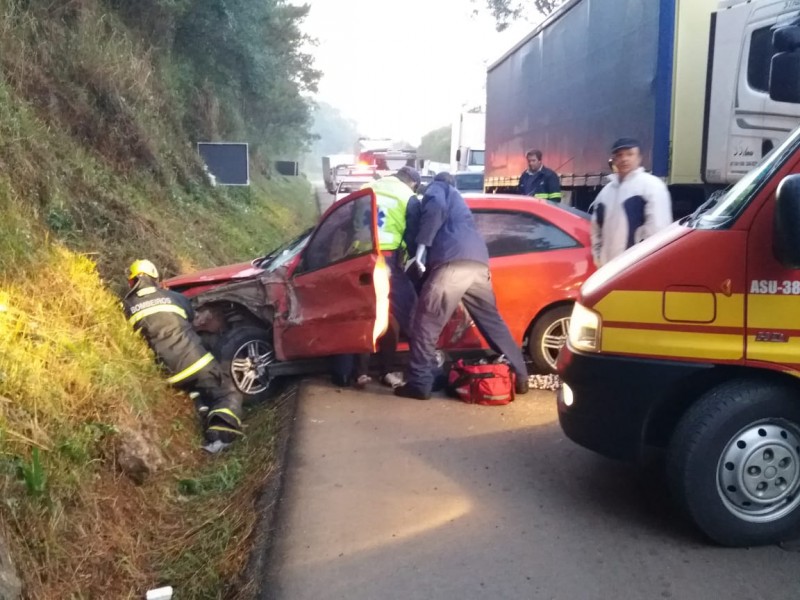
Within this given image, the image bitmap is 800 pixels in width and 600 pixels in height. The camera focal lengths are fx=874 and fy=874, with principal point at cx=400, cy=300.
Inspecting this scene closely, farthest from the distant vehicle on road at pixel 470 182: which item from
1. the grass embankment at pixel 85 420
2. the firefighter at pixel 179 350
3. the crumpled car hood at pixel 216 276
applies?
the firefighter at pixel 179 350

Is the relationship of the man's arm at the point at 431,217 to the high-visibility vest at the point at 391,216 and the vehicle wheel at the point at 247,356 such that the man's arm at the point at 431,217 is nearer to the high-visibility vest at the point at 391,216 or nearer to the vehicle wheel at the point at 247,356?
the high-visibility vest at the point at 391,216

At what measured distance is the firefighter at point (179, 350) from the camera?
657cm

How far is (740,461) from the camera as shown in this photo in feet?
13.4

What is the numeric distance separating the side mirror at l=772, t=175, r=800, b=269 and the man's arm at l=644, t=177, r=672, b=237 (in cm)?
227

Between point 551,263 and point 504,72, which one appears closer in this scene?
point 551,263

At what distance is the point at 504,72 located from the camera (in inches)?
722

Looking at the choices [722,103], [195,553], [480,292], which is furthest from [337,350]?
[722,103]

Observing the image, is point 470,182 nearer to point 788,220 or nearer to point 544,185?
point 544,185

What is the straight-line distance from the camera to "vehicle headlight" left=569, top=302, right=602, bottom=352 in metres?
4.38

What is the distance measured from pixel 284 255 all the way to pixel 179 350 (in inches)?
65.1

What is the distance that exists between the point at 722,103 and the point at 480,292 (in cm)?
420

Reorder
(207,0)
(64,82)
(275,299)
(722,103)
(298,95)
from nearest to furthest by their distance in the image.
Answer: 1. (275,299)
2. (722,103)
3. (64,82)
4. (207,0)
5. (298,95)

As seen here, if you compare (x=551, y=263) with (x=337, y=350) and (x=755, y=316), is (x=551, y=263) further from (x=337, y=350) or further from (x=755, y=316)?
(x=755, y=316)

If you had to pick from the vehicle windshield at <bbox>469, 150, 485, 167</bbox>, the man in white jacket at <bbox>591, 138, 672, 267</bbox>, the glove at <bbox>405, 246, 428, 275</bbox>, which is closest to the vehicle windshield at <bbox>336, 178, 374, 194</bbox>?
the vehicle windshield at <bbox>469, 150, 485, 167</bbox>
